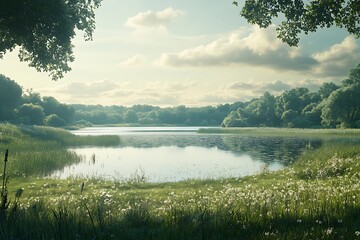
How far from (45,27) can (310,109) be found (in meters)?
126

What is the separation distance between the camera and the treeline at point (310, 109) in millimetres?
97688

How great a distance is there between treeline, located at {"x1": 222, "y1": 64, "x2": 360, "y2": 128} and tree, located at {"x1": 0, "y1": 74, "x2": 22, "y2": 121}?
91502 millimetres

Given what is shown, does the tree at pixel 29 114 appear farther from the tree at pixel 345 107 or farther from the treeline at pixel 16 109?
the tree at pixel 345 107

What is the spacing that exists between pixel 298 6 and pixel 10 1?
51.2 feet

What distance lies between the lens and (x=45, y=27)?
69.6 ft

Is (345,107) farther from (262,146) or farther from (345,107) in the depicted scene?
(262,146)

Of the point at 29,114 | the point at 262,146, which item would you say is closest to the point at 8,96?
the point at 29,114

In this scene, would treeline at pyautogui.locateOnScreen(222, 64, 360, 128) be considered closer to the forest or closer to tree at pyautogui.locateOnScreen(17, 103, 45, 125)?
the forest

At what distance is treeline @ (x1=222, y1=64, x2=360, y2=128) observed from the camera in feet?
320

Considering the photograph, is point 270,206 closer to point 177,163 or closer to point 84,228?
point 84,228

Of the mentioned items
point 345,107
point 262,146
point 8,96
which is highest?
point 8,96

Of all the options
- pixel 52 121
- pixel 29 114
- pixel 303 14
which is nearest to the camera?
pixel 303 14

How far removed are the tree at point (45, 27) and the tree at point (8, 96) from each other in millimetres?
88224

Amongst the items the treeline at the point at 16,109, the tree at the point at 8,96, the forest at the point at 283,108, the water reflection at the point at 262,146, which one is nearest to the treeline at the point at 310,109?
the forest at the point at 283,108
